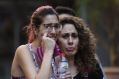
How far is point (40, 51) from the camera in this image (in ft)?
16.2

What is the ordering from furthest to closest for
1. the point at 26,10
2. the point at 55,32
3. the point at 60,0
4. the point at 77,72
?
the point at 26,10 → the point at 60,0 → the point at 77,72 → the point at 55,32

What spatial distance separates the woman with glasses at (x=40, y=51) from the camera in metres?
4.81

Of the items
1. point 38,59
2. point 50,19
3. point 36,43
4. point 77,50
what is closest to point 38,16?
point 50,19

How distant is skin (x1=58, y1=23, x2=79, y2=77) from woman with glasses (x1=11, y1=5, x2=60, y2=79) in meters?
0.23

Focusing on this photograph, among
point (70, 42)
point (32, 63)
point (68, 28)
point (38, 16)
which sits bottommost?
point (32, 63)

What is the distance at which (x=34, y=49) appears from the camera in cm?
496

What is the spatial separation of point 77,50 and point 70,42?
0.16 metres

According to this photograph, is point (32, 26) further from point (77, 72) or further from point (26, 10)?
point (26, 10)

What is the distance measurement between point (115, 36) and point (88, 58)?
10.7 m

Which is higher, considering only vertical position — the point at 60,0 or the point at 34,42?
the point at 60,0

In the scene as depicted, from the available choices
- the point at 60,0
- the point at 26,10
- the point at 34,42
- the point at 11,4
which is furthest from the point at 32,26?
the point at 11,4

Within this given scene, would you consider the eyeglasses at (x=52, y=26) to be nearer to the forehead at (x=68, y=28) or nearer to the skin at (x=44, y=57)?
the skin at (x=44, y=57)

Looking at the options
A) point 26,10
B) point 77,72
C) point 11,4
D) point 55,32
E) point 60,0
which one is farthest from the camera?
point 11,4

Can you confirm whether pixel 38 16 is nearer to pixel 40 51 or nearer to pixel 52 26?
pixel 52 26
